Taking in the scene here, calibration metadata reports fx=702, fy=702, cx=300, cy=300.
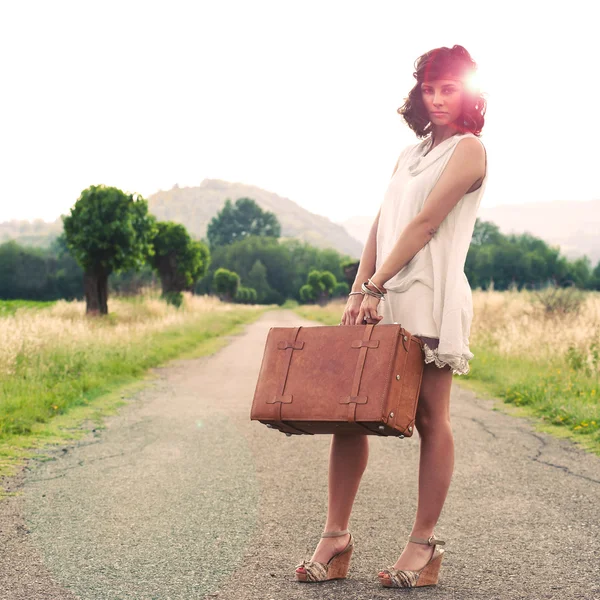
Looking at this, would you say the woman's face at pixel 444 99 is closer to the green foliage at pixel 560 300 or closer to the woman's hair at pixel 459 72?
the woman's hair at pixel 459 72

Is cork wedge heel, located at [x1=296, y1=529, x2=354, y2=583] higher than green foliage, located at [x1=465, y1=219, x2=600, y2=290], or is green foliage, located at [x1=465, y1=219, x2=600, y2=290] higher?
green foliage, located at [x1=465, y1=219, x2=600, y2=290]

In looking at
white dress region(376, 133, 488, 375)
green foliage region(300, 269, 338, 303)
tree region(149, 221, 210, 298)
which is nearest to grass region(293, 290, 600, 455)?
white dress region(376, 133, 488, 375)

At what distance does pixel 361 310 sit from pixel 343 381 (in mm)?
314

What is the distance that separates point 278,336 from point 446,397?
67 centimetres

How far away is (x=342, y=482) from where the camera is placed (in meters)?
2.74

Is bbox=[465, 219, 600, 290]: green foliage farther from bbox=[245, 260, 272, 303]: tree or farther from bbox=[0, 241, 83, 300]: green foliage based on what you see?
bbox=[0, 241, 83, 300]: green foliage

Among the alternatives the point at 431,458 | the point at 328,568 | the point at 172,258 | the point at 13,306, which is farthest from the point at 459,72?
the point at 172,258

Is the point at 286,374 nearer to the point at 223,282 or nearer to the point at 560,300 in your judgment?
the point at 560,300

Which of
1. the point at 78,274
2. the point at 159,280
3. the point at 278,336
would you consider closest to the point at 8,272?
the point at 78,274

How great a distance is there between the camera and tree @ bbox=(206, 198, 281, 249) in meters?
122

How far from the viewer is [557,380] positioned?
27.0 feet

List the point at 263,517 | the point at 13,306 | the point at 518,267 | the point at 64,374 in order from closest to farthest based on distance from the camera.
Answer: the point at 263,517 → the point at 64,374 → the point at 13,306 → the point at 518,267

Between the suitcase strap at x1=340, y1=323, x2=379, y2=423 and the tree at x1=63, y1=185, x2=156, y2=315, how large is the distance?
16.2m

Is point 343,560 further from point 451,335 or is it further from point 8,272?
point 8,272
